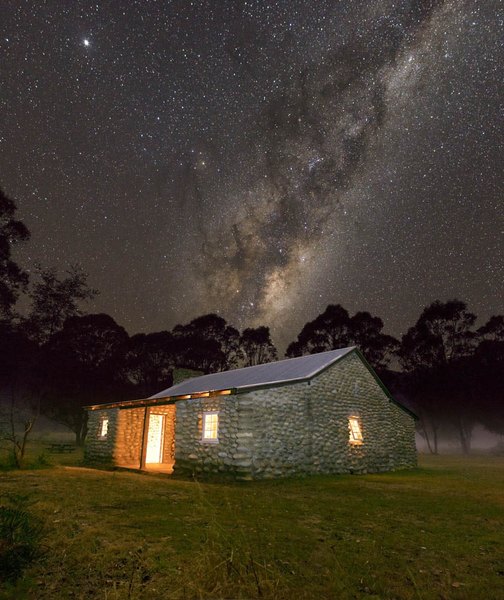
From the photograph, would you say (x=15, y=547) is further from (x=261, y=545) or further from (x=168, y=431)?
(x=168, y=431)

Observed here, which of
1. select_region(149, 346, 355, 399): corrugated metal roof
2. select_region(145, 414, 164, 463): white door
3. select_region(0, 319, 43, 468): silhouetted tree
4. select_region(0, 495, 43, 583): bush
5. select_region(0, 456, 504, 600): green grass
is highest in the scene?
select_region(0, 319, 43, 468): silhouetted tree

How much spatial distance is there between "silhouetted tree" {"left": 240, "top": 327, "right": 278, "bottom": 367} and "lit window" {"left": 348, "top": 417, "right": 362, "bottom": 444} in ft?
105

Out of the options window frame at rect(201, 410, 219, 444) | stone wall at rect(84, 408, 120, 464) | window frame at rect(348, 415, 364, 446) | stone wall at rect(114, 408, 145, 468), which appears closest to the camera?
window frame at rect(201, 410, 219, 444)

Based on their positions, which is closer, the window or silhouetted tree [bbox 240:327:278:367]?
the window

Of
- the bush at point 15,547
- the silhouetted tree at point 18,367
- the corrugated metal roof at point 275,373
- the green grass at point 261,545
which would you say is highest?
the silhouetted tree at point 18,367

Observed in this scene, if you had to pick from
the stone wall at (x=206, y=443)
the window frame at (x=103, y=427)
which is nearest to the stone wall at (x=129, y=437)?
the window frame at (x=103, y=427)

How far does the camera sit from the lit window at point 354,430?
15633 mm

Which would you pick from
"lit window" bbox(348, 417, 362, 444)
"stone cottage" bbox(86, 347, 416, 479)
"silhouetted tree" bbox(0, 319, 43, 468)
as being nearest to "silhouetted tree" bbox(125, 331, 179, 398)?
"silhouetted tree" bbox(0, 319, 43, 468)

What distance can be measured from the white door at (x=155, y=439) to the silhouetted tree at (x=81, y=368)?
831 inches

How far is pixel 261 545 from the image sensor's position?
4.81m

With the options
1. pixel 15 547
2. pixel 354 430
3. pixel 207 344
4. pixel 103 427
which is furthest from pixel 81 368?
pixel 15 547

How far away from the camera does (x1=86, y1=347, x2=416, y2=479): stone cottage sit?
12594 millimetres

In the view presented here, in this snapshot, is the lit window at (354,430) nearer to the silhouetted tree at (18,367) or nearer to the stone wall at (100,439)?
the stone wall at (100,439)

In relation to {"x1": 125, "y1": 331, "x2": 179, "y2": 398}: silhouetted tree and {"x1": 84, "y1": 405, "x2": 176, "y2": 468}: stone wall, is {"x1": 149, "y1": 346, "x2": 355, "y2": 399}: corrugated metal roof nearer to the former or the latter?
{"x1": 84, "y1": 405, "x2": 176, "y2": 468}: stone wall
